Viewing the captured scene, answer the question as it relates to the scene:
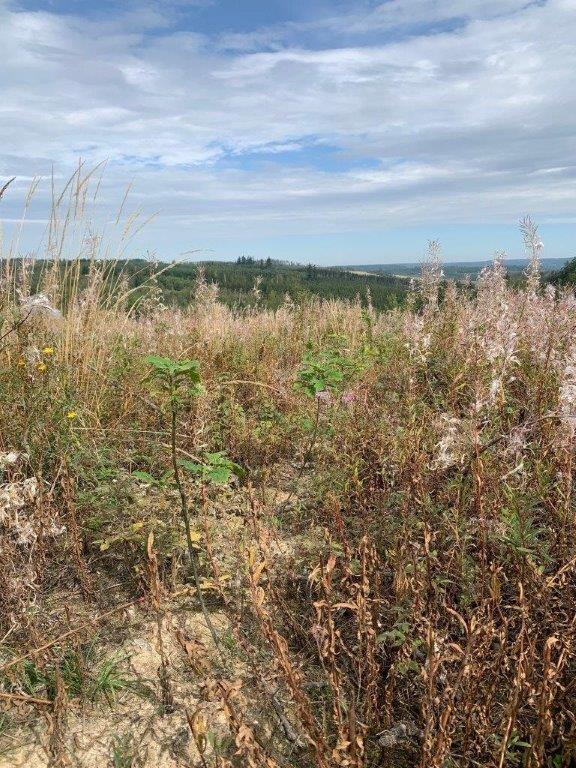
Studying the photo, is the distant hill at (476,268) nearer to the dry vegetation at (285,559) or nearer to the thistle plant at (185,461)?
the dry vegetation at (285,559)

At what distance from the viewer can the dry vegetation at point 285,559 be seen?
1.73m

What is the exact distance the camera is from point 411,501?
2.79 m

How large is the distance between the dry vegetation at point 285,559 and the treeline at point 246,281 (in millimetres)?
399

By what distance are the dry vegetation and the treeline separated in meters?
0.40

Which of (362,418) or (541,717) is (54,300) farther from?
(541,717)

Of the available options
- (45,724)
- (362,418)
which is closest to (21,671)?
(45,724)

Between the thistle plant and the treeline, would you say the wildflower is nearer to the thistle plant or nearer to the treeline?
the thistle plant

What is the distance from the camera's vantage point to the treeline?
5.02 metres

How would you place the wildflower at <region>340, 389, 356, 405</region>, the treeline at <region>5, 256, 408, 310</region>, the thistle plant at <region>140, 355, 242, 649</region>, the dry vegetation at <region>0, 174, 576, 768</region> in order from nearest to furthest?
the dry vegetation at <region>0, 174, 576, 768</region> < the thistle plant at <region>140, 355, 242, 649</region> < the wildflower at <region>340, 389, 356, 405</region> < the treeline at <region>5, 256, 408, 310</region>

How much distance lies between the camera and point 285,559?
2.85 metres

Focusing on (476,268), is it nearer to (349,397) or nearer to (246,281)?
(349,397)

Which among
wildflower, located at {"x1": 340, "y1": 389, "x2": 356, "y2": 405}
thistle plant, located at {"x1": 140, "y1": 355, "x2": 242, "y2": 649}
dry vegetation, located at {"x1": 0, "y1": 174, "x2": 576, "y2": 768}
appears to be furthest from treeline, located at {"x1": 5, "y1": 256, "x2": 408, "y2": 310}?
thistle plant, located at {"x1": 140, "y1": 355, "x2": 242, "y2": 649}

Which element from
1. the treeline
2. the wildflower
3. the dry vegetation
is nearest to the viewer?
the dry vegetation

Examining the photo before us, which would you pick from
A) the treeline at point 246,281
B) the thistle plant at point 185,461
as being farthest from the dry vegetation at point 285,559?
the treeline at point 246,281
